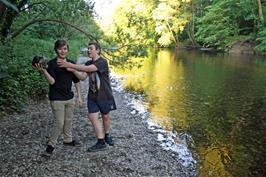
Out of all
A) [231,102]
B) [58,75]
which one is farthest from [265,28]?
[58,75]

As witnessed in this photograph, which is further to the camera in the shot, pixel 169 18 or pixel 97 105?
pixel 169 18

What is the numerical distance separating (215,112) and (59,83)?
310 inches

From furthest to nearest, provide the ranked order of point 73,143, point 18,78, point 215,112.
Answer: point 215,112
point 18,78
point 73,143

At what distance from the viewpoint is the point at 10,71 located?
9.23 metres

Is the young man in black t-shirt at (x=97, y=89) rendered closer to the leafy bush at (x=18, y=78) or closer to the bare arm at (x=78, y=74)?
the bare arm at (x=78, y=74)

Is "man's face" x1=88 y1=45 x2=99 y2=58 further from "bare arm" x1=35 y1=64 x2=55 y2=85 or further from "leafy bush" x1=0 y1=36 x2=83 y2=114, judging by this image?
"leafy bush" x1=0 y1=36 x2=83 y2=114

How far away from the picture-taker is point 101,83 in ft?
20.5

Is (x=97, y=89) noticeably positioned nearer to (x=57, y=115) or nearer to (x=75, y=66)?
(x=75, y=66)

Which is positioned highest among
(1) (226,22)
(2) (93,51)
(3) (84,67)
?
(1) (226,22)

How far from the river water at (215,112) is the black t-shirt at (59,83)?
2950 mm

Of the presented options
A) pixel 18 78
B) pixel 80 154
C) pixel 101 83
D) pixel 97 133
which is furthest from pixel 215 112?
pixel 80 154

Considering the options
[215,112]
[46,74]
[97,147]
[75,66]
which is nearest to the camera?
[46,74]

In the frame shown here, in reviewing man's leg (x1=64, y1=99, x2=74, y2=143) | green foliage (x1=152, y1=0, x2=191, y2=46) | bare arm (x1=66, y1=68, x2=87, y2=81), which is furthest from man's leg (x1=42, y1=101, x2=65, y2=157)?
green foliage (x1=152, y1=0, x2=191, y2=46)

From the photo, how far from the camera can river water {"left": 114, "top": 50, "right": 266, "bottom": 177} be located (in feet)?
25.1
